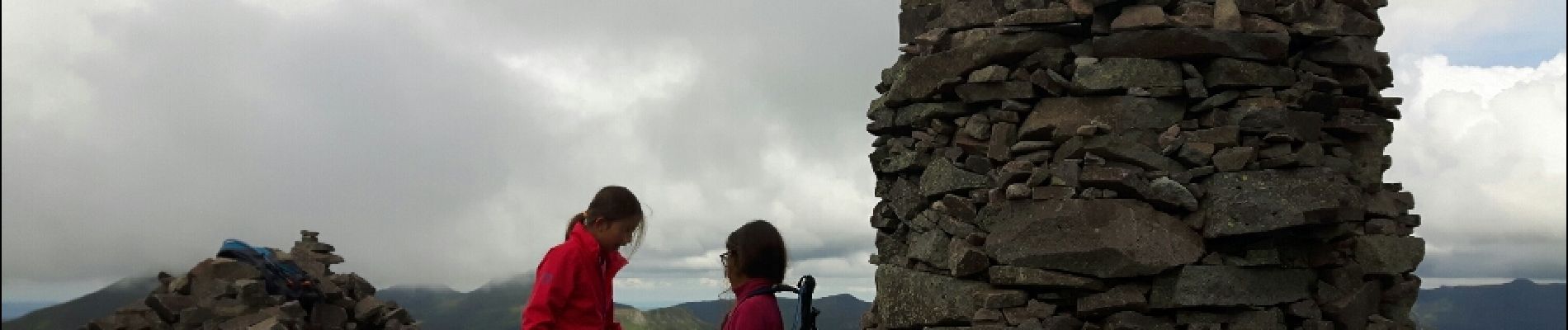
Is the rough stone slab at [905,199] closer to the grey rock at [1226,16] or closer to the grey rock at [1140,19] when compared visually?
the grey rock at [1140,19]

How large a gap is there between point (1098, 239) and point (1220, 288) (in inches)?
34.0

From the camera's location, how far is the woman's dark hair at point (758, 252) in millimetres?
5551

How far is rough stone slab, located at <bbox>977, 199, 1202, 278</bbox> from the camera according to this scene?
768 centimetres

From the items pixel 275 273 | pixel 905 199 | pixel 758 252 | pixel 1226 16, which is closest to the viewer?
pixel 758 252

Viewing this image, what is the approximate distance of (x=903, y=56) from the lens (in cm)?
A: 967

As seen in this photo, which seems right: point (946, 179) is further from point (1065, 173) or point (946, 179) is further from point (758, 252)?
point (758, 252)

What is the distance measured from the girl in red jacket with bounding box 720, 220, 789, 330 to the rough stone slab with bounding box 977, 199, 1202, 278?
273 cm

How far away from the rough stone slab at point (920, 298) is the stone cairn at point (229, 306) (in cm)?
620

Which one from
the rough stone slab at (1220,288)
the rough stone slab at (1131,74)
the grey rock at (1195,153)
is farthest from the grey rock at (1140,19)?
the rough stone slab at (1220,288)

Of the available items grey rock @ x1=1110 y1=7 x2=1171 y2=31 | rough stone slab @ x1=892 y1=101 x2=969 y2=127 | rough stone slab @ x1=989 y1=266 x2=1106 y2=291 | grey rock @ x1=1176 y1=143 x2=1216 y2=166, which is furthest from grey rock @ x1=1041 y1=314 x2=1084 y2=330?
grey rock @ x1=1110 y1=7 x2=1171 y2=31

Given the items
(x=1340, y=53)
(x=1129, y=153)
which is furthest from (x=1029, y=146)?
(x=1340, y=53)

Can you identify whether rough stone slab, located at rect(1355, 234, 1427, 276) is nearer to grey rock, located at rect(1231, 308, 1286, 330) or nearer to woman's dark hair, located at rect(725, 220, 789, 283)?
grey rock, located at rect(1231, 308, 1286, 330)

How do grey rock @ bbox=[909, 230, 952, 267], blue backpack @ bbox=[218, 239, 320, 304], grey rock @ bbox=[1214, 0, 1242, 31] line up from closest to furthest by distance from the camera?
grey rock @ bbox=[1214, 0, 1242, 31]
grey rock @ bbox=[909, 230, 952, 267]
blue backpack @ bbox=[218, 239, 320, 304]

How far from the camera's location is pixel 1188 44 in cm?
797
